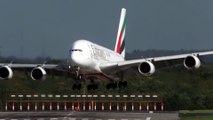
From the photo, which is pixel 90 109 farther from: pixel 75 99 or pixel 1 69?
pixel 1 69

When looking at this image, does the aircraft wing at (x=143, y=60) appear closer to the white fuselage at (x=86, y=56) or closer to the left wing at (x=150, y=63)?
the left wing at (x=150, y=63)

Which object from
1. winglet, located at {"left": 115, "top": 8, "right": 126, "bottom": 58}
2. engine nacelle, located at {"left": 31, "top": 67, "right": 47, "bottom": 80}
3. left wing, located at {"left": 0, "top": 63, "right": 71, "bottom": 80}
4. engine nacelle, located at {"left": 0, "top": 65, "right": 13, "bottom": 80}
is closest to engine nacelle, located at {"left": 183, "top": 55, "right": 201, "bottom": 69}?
left wing, located at {"left": 0, "top": 63, "right": 71, "bottom": 80}

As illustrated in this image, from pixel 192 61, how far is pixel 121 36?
19749mm

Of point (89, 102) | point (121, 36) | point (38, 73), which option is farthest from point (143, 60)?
point (89, 102)

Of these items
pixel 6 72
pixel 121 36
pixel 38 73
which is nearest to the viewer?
pixel 38 73

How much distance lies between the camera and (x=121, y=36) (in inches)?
2808

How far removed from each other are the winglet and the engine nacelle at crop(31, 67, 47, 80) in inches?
537

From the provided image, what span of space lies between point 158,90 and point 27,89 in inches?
531

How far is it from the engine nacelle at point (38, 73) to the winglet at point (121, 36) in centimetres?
1363

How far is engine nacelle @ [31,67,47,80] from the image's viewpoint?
2162 inches

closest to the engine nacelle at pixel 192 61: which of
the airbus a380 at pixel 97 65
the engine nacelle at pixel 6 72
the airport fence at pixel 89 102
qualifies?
the airbus a380 at pixel 97 65

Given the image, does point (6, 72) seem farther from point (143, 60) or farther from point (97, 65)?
point (143, 60)

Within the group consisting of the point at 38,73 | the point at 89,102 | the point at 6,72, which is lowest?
the point at 89,102

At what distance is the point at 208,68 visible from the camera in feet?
233
